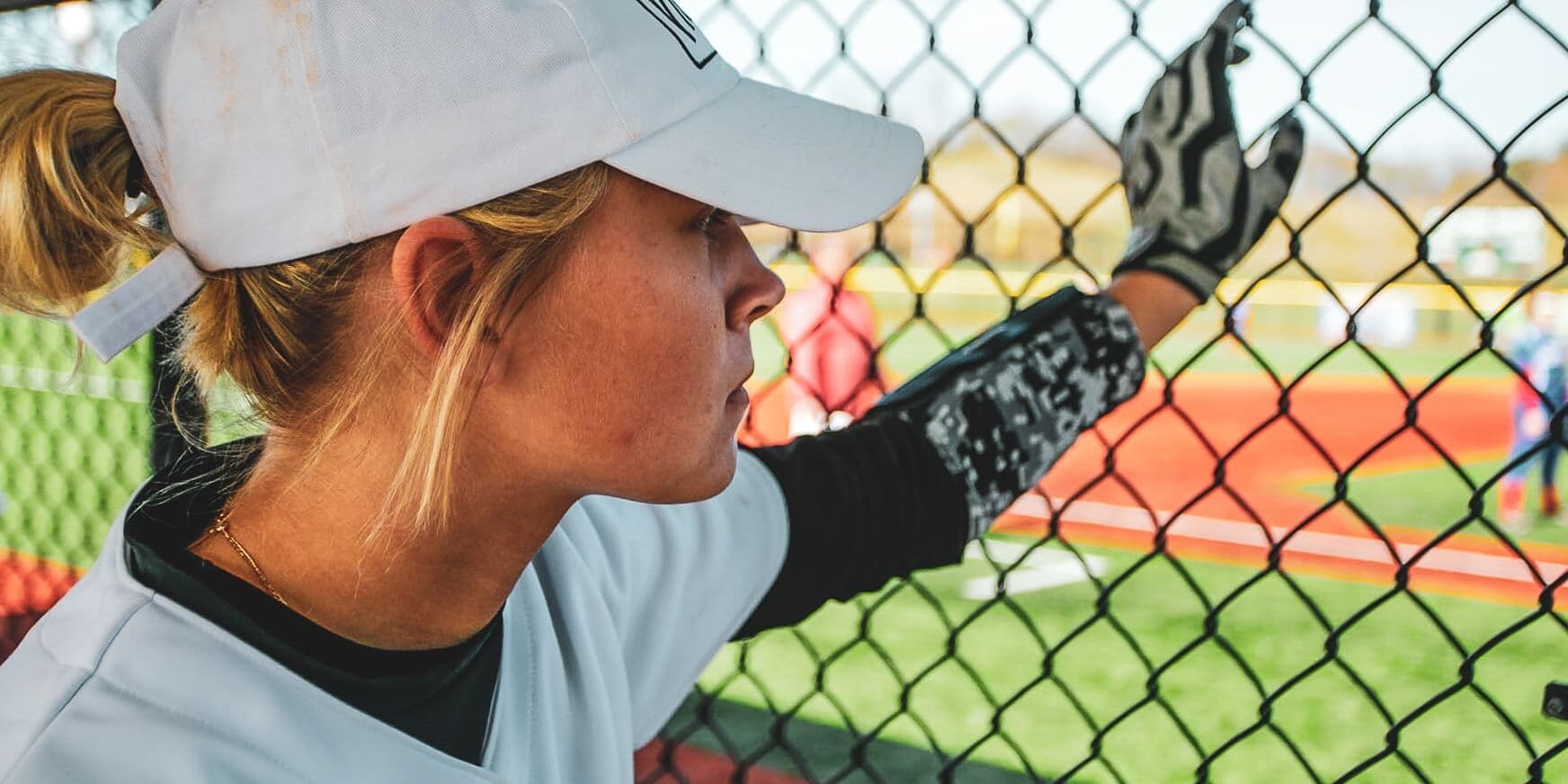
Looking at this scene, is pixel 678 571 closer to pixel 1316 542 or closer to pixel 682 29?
pixel 682 29

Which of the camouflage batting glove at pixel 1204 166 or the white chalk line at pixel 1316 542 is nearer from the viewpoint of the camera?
the camouflage batting glove at pixel 1204 166

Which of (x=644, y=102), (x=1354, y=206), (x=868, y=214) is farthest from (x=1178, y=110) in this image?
(x=1354, y=206)

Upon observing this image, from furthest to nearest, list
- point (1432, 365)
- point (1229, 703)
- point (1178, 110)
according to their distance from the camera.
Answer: point (1432, 365), point (1229, 703), point (1178, 110)

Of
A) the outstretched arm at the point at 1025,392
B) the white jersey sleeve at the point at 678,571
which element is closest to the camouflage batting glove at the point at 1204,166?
the outstretched arm at the point at 1025,392

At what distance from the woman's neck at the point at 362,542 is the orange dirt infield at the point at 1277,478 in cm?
92

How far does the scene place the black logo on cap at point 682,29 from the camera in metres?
1.05

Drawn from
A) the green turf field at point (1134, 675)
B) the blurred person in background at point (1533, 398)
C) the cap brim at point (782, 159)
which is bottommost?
the green turf field at point (1134, 675)

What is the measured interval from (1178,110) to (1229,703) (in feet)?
12.7

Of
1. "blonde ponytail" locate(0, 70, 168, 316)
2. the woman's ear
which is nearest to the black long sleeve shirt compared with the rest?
the woman's ear

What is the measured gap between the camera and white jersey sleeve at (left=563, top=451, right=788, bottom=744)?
1402mm

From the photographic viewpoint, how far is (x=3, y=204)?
3.25 ft

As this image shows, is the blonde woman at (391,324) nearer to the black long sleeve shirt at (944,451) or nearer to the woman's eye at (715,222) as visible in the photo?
the woman's eye at (715,222)

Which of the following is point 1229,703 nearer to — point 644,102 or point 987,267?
point 987,267

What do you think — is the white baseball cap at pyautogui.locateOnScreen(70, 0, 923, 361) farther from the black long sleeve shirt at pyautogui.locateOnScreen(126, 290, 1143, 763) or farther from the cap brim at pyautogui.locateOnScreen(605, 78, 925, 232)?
the black long sleeve shirt at pyautogui.locateOnScreen(126, 290, 1143, 763)
